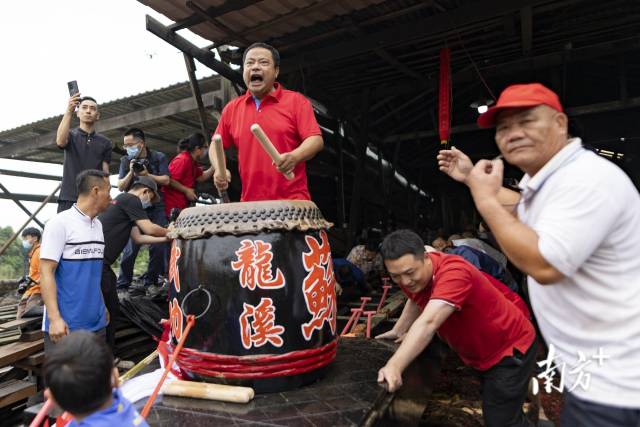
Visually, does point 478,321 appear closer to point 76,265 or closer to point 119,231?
point 76,265

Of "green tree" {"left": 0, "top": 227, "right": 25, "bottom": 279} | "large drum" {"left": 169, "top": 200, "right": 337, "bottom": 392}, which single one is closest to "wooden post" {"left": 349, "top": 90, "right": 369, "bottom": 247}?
"large drum" {"left": 169, "top": 200, "right": 337, "bottom": 392}

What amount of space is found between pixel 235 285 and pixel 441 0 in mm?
4164

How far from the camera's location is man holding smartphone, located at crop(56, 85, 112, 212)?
13.7ft

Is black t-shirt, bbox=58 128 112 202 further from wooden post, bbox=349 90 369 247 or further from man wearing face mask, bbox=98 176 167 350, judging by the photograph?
wooden post, bbox=349 90 369 247

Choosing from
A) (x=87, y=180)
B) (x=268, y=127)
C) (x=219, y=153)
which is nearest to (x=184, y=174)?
(x=87, y=180)

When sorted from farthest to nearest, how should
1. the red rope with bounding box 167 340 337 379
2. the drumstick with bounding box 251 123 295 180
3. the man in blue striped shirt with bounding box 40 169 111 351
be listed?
the man in blue striped shirt with bounding box 40 169 111 351 < the red rope with bounding box 167 340 337 379 < the drumstick with bounding box 251 123 295 180

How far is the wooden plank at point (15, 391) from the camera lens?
327 centimetres

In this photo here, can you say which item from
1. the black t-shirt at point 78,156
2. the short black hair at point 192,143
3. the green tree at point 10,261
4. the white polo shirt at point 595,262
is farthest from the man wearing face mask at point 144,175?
the green tree at point 10,261

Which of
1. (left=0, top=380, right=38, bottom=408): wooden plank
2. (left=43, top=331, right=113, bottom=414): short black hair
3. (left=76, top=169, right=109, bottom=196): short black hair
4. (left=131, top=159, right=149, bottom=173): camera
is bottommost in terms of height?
(left=0, top=380, right=38, bottom=408): wooden plank

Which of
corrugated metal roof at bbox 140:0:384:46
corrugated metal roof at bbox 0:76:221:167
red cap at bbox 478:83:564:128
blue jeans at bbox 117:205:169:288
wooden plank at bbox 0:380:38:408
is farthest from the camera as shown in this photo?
corrugated metal roof at bbox 0:76:221:167

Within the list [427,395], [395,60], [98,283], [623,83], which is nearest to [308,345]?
[427,395]

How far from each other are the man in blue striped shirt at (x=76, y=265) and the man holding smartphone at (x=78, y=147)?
93 cm

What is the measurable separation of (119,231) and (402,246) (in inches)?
121

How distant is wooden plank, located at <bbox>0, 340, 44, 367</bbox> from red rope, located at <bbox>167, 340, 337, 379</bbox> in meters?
1.92
